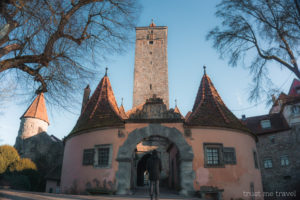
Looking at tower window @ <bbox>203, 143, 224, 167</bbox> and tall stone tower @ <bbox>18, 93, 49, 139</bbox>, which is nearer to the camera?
tower window @ <bbox>203, 143, 224, 167</bbox>

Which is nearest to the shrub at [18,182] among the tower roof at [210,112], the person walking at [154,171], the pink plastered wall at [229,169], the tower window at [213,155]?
the tower roof at [210,112]

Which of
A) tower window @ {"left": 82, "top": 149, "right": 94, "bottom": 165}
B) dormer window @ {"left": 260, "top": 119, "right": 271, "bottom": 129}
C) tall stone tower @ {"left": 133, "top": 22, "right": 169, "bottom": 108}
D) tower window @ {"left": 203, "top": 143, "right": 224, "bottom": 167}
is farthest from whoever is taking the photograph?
tall stone tower @ {"left": 133, "top": 22, "right": 169, "bottom": 108}

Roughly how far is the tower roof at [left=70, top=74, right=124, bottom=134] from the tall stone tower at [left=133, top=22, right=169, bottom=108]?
12115 mm

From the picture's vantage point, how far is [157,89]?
1172 inches

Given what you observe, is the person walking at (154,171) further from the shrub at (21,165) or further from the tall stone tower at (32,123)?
the tall stone tower at (32,123)

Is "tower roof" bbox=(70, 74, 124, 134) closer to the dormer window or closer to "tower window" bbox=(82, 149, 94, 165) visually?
"tower window" bbox=(82, 149, 94, 165)

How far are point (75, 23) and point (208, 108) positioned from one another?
8.80 metres

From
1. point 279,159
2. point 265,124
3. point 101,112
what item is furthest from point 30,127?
point 279,159

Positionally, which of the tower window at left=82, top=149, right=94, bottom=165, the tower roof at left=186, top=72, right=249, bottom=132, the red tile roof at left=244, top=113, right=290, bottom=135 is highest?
the red tile roof at left=244, top=113, right=290, bottom=135

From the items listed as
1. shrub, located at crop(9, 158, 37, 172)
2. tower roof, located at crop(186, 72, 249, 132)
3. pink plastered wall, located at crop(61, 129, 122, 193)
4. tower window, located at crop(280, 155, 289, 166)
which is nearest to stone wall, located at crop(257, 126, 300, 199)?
tower window, located at crop(280, 155, 289, 166)

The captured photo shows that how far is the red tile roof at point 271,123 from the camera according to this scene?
2617 centimetres

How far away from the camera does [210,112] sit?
1352 centimetres

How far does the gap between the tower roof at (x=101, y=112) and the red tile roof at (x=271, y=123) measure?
63.1 feet

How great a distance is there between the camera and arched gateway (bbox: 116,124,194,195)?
11.2 meters
